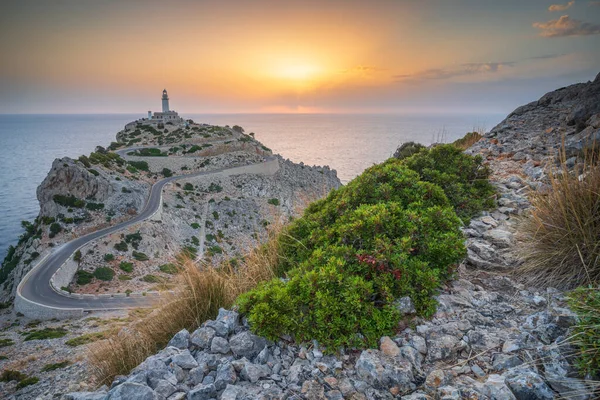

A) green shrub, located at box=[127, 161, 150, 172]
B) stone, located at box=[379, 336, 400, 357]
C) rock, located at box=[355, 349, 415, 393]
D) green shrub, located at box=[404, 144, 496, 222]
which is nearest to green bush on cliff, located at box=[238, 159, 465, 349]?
stone, located at box=[379, 336, 400, 357]

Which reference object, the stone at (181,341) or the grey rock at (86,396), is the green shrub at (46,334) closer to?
the grey rock at (86,396)

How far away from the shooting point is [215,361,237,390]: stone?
10.4 ft

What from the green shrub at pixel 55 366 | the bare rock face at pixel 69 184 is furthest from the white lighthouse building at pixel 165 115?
the green shrub at pixel 55 366

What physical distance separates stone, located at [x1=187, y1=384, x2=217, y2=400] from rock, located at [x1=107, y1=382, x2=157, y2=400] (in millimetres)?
348

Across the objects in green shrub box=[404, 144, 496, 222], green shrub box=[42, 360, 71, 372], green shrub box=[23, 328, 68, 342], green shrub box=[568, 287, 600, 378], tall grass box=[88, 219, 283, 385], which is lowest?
green shrub box=[23, 328, 68, 342]

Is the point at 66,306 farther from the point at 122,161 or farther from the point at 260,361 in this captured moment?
the point at 122,161

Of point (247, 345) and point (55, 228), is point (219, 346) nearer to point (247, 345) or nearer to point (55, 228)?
point (247, 345)

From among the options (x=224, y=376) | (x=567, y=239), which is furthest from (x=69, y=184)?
(x=567, y=239)

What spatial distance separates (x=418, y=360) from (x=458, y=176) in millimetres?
5061

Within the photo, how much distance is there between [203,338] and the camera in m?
3.80

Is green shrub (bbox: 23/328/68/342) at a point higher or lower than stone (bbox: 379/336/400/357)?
lower

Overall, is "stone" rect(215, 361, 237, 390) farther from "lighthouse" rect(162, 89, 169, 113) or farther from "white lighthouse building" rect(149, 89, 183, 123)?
"lighthouse" rect(162, 89, 169, 113)

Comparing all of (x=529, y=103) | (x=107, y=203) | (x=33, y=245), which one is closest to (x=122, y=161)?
(x=107, y=203)

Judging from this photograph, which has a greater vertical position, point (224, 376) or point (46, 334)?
point (224, 376)
